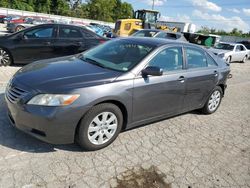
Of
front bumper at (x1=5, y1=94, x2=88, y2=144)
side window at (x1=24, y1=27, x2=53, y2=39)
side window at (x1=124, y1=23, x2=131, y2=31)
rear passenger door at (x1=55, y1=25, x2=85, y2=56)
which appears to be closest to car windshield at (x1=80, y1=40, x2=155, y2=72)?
front bumper at (x1=5, y1=94, x2=88, y2=144)

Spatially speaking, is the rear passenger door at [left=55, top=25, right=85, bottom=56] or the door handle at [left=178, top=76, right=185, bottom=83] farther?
the rear passenger door at [left=55, top=25, right=85, bottom=56]

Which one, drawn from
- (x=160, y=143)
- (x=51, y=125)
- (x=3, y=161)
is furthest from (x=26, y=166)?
(x=160, y=143)

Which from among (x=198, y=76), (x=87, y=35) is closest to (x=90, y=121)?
(x=198, y=76)

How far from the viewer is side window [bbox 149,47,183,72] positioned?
3.78 metres

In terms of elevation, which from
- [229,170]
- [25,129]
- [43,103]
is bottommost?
[229,170]

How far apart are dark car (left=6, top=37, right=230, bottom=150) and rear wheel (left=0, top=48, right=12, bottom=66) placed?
4000 mm

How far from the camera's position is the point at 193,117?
5.00 meters

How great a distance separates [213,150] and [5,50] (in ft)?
20.9

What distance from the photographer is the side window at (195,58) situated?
434cm

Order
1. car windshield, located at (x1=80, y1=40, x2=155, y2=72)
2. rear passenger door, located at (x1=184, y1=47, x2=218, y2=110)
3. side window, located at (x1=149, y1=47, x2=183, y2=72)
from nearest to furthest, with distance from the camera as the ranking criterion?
car windshield, located at (x1=80, y1=40, x2=155, y2=72) < side window, located at (x1=149, y1=47, x2=183, y2=72) < rear passenger door, located at (x1=184, y1=47, x2=218, y2=110)

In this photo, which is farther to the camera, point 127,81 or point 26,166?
point 127,81

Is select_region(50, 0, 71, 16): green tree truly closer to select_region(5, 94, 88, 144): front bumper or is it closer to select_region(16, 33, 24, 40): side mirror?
select_region(16, 33, 24, 40): side mirror

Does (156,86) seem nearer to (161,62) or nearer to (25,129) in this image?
(161,62)

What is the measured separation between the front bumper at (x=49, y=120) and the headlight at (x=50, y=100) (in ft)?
0.16
